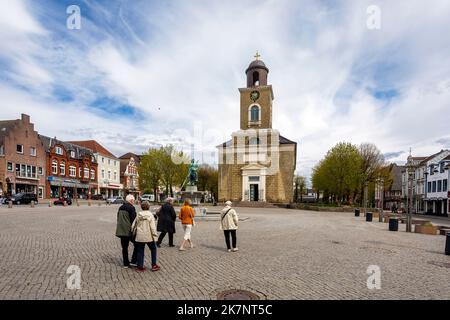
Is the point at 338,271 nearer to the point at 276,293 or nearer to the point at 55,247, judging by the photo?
the point at 276,293

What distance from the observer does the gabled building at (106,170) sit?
207 feet

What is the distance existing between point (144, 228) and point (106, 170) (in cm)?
6495

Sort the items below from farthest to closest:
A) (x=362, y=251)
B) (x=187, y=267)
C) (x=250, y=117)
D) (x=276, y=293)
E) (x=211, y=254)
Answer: (x=250, y=117), (x=362, y=251), (x=211, y=254), (x=187, y=267), (x=276, y=293)

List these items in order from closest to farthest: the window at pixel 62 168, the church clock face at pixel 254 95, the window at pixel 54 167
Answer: the church clock face at pixel 254 95 < the window at pixel 54 167 < the window at pixel 62 168

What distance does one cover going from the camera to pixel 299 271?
6867 mm

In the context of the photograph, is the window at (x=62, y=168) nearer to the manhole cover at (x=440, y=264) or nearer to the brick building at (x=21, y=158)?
the brick building at (x=21, y=158)

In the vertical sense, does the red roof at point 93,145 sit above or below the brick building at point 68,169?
above

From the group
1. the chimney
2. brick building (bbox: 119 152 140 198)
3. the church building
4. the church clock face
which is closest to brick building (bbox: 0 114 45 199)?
the chimney

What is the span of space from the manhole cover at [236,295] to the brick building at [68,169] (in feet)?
156

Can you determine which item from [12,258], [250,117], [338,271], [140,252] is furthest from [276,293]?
[250,117]

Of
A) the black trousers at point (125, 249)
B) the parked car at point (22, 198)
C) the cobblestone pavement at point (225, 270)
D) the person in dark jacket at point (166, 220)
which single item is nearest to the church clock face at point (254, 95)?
the parked car at point (22, 198)

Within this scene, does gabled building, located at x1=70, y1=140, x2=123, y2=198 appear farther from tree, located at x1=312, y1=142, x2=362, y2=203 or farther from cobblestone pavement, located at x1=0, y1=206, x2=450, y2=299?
cobblestone pavement, located at x1=0, y1=206, x2=450, y2=299
